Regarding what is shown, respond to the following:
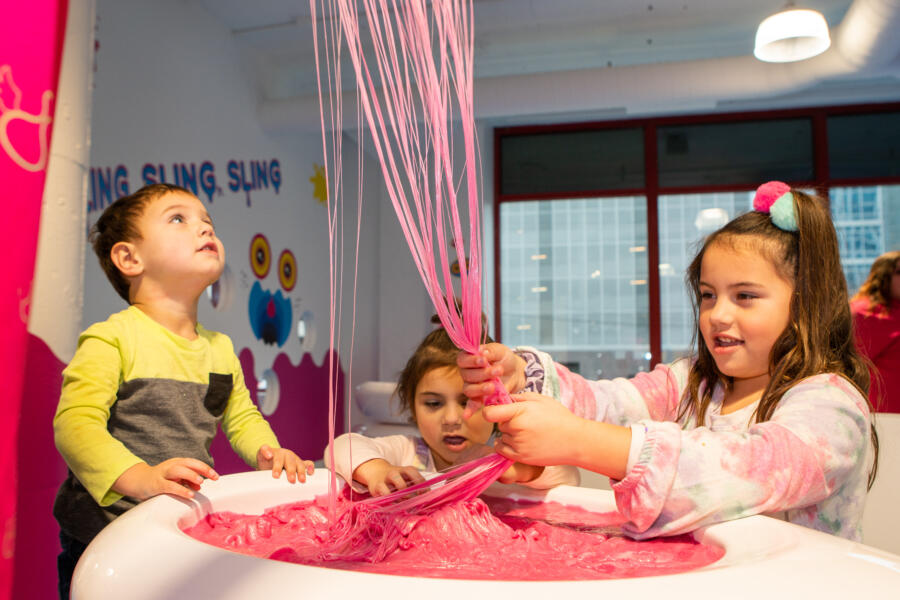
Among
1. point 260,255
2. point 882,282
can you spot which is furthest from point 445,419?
point 260,255

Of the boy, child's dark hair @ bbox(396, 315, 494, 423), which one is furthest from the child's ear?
child's dark hair @ bbox(396, 315, 494, 423)

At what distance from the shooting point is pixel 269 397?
159 inches

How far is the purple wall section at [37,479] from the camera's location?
111 centimetres

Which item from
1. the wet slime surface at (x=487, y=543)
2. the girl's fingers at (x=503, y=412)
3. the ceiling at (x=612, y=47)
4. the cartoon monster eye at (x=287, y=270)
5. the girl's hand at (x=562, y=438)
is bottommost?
the wet slime surface at (x=487, y=543)

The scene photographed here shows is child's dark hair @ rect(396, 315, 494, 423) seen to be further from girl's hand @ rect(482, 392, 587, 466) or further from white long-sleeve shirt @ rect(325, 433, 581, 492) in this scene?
girl's hand @ rect(482, 392, 587, 466)

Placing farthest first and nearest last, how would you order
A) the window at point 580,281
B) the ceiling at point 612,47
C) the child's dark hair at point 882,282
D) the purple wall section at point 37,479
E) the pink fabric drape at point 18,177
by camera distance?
the window at point 580,281
the ceiling at point 612,47
the child's dark hair at point 882,282
the purple wall section at point 37,479
the pink fabric drape at point 18,177

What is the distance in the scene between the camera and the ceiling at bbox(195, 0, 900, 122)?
3.72 meters

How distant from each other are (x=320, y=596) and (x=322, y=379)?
14.3 feet

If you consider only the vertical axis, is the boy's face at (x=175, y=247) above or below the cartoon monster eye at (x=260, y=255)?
below

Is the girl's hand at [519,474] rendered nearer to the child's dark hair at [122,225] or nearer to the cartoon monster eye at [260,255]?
the child's dark hair at [122,225]

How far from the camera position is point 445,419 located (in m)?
1.40

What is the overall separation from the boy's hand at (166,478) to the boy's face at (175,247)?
1.37 ft

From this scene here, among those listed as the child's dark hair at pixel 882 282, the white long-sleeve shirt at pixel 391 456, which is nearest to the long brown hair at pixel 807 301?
the white long-sleeve shirt at pixel 391 456

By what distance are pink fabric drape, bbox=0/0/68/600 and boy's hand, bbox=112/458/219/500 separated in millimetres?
183
